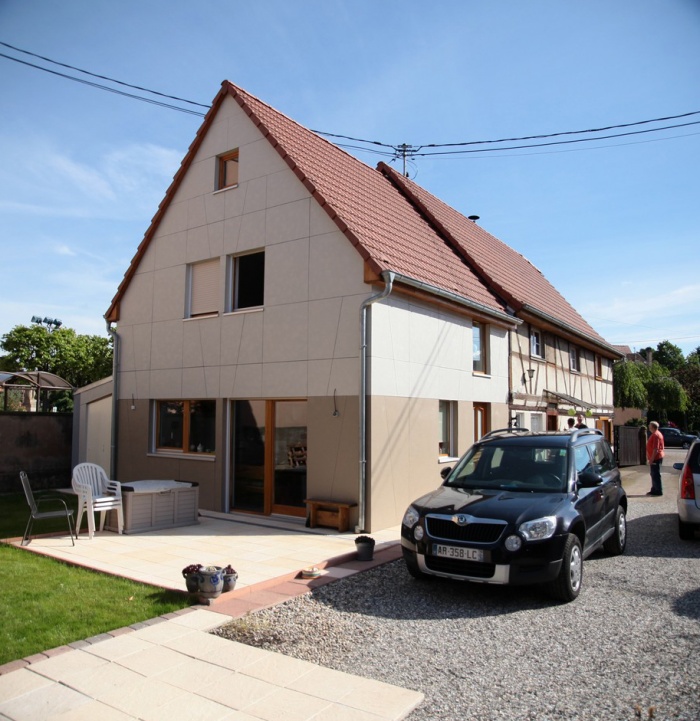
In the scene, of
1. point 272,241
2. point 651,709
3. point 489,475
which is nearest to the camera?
point 651,709

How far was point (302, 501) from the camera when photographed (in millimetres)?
10625

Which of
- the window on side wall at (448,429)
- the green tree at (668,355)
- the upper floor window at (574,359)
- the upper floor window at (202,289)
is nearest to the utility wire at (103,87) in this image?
the upper floor window at (202,289)

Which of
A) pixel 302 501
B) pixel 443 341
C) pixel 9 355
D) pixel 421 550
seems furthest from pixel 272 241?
pixel 9 355

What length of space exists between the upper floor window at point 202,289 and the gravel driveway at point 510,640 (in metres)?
7.15

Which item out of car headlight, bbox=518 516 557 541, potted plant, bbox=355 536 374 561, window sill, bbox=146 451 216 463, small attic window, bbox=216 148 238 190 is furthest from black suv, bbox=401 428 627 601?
small attic window, bbox=216 148 238 190

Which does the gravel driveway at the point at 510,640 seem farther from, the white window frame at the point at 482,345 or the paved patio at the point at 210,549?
the white window frame at the point at 482,345

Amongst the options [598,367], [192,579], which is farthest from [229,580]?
[598,367]

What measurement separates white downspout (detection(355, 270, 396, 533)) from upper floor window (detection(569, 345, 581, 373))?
12.2 metres

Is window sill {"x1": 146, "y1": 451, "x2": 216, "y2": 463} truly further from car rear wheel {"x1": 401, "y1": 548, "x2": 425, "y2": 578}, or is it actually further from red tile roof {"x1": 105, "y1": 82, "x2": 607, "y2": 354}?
car rear wheel {"x1": 401, "y1": 548, "x2": 425, "y2": 578}

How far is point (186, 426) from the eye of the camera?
12.4m

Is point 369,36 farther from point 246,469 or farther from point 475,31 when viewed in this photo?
point 246,469

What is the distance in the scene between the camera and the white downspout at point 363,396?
959cm

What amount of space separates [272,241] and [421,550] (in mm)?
6961

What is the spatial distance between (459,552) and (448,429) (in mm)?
6593
